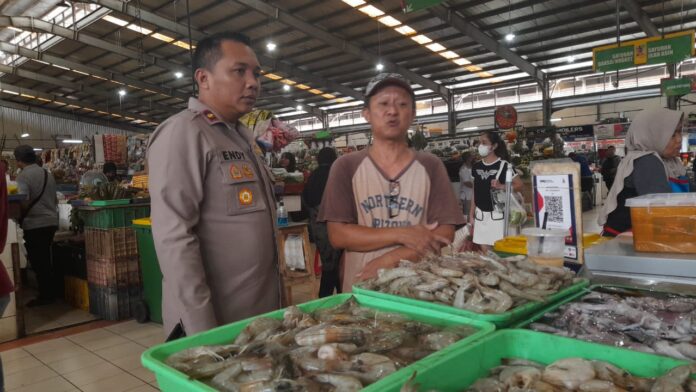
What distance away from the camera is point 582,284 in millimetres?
1438

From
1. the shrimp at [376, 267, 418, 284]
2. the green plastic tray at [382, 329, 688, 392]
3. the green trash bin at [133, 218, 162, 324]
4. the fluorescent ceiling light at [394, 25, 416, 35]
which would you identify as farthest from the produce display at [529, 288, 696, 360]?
the fluorescent ceiling light at [394, 25, 416, 35]

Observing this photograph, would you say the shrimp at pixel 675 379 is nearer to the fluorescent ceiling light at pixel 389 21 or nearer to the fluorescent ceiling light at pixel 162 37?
the fluorescent ceiling light at pixel 389 21

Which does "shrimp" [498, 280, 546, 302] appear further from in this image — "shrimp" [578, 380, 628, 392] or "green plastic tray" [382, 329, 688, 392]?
"shrimp" [578, 380, 628, 392]

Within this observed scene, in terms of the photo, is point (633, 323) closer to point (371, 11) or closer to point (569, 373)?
point (569, 373)

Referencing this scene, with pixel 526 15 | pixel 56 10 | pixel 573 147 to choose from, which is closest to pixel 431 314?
pixel 526 15

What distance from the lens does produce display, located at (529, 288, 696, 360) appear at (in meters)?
1.01

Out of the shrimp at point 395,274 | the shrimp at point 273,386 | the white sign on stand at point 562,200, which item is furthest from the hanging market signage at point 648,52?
the shrimp at point 273,386

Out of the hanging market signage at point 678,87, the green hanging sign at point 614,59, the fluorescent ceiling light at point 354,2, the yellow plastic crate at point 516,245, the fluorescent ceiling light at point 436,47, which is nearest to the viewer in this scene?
the yellow plastic crate at point 516,245

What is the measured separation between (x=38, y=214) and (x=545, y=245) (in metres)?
5.55

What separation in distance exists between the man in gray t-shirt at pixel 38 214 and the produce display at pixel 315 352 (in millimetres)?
5286

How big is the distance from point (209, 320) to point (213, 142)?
605mm

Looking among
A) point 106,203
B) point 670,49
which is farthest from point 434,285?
point 670,49

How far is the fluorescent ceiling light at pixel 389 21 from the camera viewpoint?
11759 millimetres

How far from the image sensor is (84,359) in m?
3.79
